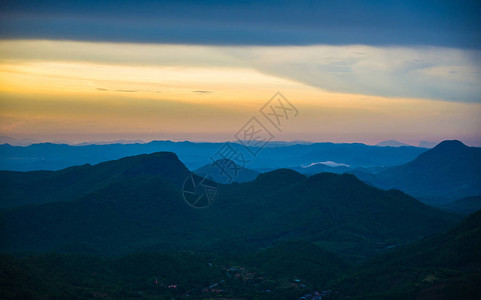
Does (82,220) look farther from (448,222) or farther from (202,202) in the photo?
(448,222)

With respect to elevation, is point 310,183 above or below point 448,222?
above

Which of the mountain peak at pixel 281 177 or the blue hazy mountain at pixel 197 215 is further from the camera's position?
the mountain peak at pixel 281 177

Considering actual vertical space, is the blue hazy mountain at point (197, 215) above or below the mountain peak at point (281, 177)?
below

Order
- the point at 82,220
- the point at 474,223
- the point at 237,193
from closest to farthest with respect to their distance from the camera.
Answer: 1. the point at 474,223
2. the point at 82,220
3. the point at 237,193

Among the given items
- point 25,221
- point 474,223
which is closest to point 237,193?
point 25,221

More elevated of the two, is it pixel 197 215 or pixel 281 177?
pixel 281 177

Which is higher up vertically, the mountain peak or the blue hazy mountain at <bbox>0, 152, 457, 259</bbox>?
the mountain peak

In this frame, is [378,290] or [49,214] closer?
[378,290]

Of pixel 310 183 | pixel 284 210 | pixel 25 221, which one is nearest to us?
pixel 25 221

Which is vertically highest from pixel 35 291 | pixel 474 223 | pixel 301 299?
pixel 474 223

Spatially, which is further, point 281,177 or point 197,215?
point 281,177

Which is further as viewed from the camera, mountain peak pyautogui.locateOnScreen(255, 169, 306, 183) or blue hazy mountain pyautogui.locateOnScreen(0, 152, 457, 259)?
mountain peak pyautogui.locateOnScreen(255, 169, 306, 183)
